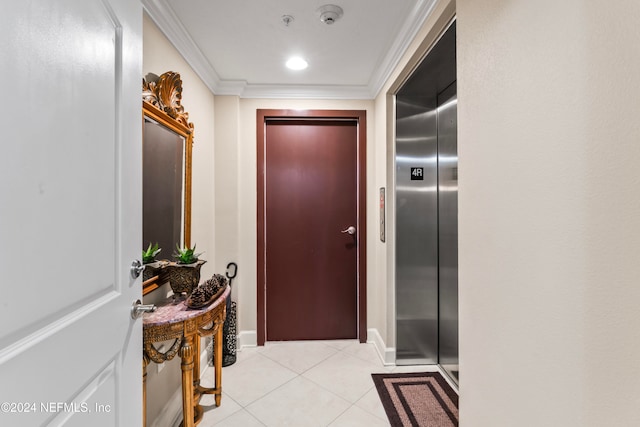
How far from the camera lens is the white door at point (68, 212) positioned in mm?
563

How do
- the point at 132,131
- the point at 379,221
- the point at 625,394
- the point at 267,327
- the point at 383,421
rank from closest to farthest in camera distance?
the point at 625,394, the point at 132,131, the point at 383,421, the point at 379,221, the point at 267,327

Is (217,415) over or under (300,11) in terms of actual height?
under

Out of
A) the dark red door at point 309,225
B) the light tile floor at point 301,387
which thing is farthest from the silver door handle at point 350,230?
the light tile floor at point 301,387

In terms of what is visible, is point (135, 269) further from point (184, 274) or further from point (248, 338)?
point (248, 338)

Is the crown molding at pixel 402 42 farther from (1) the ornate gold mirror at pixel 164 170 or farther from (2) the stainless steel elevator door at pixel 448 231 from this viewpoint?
(1) the ornate gold mirror at pixel 164 170

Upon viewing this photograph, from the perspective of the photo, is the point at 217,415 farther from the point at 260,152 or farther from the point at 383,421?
the point at 260,152

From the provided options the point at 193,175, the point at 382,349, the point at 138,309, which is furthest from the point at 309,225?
the point at 138,309

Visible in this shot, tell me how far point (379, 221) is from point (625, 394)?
6.76ft

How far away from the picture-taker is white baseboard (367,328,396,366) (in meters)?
2.40

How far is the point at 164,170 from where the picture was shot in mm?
1681

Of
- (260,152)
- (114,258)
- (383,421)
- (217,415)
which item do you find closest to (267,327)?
(217,415)

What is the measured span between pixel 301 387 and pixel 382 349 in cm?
78

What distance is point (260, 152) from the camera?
271 centimetres

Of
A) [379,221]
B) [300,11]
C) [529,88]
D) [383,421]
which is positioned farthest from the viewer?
[379,221]
